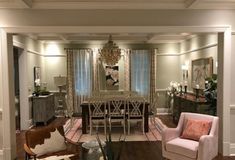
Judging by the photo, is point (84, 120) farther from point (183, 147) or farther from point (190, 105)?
point (183, 147)

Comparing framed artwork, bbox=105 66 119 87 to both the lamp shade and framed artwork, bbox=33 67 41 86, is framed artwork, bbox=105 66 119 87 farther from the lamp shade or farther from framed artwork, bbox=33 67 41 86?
framed artwork, bbox=33 67 41 86

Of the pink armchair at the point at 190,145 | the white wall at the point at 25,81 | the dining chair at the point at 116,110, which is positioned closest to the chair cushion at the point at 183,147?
the pink armchair at the point at 190,145

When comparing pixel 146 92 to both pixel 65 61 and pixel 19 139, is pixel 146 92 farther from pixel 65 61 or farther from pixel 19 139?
pixel 19 139

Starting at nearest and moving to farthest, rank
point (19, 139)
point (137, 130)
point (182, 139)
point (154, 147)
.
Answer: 1. point (182, 139)
2. point (154, 147)
3. point (19, 139)
4. point (137, 130)

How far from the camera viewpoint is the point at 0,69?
4434 mm

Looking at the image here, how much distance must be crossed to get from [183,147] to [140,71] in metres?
5.65

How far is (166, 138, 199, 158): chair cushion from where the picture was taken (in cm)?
384

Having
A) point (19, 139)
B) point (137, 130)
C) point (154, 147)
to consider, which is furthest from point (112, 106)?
point (19, 139)

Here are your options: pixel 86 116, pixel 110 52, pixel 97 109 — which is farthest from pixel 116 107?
pixel 110 52

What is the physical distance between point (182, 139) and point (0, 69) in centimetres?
347

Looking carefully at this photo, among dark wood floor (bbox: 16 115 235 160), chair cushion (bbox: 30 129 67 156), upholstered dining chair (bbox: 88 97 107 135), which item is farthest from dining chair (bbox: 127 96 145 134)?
chair cushion (bbox: 30 129 67 156)

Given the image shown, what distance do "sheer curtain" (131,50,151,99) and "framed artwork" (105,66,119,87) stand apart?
2.03 ft

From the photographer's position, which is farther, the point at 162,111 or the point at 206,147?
the point at 162,111

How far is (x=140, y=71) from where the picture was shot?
30.9ft
